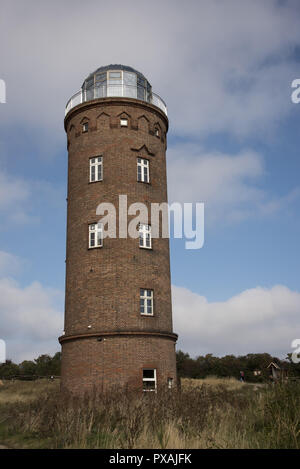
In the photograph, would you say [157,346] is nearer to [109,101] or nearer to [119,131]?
[119,131]

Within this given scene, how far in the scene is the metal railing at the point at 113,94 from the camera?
25328 mm

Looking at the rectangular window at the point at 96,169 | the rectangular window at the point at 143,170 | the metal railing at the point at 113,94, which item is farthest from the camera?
the metal railing at the point at 113,94

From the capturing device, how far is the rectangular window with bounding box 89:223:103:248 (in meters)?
22.8

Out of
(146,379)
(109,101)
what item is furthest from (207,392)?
(109,101)

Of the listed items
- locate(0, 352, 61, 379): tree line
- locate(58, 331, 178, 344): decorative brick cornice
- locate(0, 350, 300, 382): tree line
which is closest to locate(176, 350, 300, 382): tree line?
locate(0, 350, 300, 382): tree line

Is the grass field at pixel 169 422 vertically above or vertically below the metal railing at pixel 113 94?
below

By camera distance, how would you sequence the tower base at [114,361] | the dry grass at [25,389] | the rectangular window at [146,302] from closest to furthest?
the tower base at [114,361], the rectangular window at [146,302], the dry grass at [25,389]

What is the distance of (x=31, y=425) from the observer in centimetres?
1266

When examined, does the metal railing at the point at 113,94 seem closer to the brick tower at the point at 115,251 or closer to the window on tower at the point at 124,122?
the brick tower at the point at 115,251

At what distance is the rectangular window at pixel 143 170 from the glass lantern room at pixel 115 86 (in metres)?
3.76

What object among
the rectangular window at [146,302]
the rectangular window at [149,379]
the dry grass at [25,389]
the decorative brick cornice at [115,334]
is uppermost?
the rectangular window at [146,302]

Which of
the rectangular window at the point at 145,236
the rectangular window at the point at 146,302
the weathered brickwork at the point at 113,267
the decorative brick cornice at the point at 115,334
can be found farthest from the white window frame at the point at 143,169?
the decorative brick cornice at the point at 115,334

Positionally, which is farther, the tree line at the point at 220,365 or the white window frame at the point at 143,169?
the tree line at the point at 220,365
